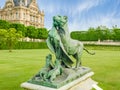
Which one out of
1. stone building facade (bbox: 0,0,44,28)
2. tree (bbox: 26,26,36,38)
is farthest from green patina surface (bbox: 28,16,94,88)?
stone building facade (bbox: 0,0,44,28)

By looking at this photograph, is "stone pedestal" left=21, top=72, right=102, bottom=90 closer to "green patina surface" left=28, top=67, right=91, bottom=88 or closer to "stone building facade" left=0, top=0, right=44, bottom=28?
"green patina surface" left=28, top=67, right=91, bottom=88

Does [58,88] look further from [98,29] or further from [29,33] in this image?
[98,29]

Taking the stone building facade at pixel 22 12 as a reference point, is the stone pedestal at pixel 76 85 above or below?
below

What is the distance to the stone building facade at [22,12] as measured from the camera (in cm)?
7919

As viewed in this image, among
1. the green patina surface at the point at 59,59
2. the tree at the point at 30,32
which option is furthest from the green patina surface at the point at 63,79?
the tree at the point at 30,32

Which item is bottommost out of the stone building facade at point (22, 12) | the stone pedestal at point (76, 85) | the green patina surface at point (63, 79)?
the stone pedestal at point (76, 85)

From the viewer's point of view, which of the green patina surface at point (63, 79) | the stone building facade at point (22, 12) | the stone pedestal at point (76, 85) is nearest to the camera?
the green patina surface at point (63, 79)

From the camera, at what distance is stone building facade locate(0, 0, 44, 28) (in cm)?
7919

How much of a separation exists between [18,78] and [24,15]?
7221cm

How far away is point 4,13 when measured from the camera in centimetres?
8194

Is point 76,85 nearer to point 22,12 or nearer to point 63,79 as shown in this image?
point 63,79

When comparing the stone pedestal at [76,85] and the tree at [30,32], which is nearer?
the stone pedestal at [76,85]

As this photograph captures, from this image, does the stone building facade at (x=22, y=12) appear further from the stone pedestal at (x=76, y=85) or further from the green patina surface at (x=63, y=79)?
the green patina surface at (x=63, y=79)

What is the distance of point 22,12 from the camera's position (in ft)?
260
